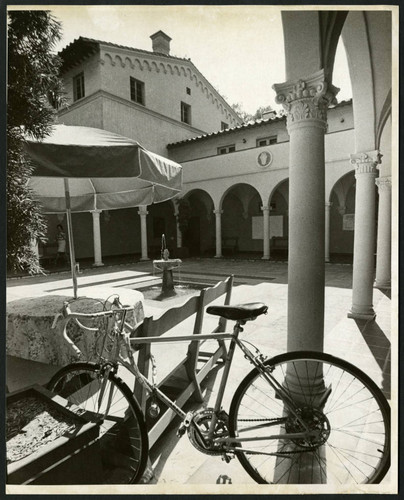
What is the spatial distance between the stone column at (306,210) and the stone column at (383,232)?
5.13 metres

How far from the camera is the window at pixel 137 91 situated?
1714 centimetres

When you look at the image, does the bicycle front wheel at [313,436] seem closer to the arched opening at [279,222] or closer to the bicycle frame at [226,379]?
the bicycle frame at [226,379]

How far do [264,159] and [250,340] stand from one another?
13.0 m

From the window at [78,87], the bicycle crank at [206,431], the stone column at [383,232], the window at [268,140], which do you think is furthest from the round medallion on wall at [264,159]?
the bicycle crank at [206,431]

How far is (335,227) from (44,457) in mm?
20040

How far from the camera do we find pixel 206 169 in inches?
703

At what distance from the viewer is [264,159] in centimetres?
1577

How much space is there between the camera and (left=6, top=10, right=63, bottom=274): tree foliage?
1.98m

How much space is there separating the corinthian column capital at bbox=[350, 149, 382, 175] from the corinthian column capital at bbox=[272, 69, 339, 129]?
276 cm

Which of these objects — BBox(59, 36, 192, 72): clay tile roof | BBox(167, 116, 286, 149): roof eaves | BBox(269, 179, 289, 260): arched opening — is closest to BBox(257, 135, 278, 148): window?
BBox(167, 116, 286, 149): roof eaves

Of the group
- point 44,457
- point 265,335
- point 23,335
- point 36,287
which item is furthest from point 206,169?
point 44,457

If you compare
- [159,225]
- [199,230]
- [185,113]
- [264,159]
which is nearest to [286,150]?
[264,159]

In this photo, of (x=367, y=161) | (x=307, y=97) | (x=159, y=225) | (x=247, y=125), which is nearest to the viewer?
(x=307, y=97)

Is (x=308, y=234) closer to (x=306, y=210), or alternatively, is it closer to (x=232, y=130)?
(x=306, y=210)
